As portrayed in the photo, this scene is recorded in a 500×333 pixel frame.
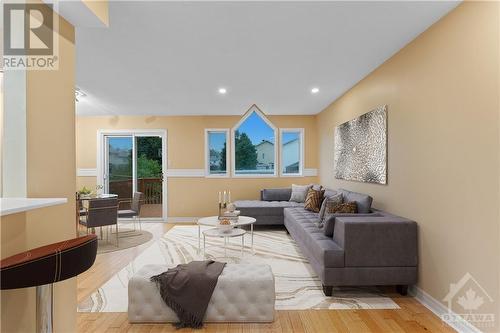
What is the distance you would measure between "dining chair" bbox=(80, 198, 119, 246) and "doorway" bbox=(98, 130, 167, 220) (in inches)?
86.2

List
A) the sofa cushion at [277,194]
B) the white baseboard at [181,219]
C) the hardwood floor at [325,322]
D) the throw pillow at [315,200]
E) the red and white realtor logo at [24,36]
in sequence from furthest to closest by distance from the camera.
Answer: the white baseboard at [181,219], the sofa cushion at [277,194], the throw pillow at [315,200], the hardwood floor at [325,322], the red and white realtor logo at [24,36]

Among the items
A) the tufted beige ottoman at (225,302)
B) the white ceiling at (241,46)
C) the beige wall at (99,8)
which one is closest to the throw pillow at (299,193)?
the white ceiling at (241,46)

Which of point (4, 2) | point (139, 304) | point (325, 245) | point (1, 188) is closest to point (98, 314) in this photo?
point (139, 304)

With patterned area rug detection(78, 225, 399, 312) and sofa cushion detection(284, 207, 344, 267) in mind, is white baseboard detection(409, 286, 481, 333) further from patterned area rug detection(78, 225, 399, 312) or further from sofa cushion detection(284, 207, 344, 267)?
sofa cushion detection(284, 207, 344, 267)

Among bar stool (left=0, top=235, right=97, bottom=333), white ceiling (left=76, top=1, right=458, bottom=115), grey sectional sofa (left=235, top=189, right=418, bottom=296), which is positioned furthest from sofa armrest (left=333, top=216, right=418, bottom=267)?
bar stool (left=0, top=235, right=97, bottom=333)

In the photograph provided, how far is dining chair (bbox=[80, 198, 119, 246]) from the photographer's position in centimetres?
453

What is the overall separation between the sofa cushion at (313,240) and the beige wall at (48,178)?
2199 mm

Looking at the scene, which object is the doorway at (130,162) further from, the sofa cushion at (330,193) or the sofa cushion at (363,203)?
the sofa cushion at (363,203)

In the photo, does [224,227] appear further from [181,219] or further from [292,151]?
[292,151]

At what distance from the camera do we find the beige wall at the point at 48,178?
163 centimetres

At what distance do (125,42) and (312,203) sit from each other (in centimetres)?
384

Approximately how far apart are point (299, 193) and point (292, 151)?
4.21ft

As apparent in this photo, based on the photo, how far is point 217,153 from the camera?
279 inches

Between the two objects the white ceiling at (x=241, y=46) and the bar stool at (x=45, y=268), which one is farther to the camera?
the white ceiling at (x=241, y=46)
